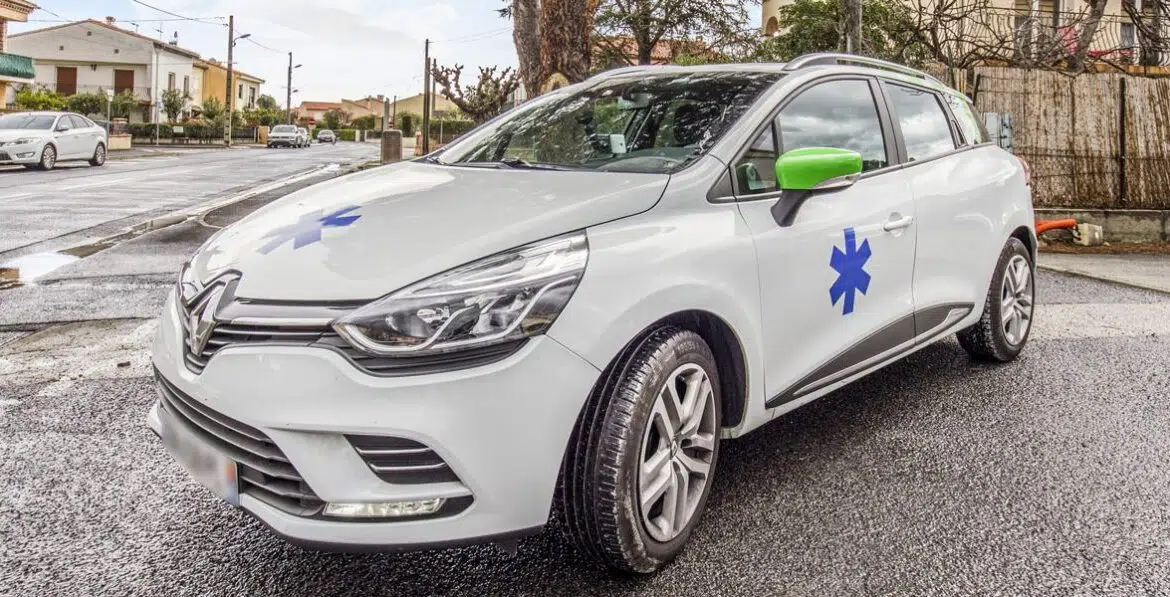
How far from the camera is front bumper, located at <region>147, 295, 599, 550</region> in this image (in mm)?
2225

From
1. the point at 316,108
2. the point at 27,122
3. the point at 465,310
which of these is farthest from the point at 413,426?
the point at 316,108

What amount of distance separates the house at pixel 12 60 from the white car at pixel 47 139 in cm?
1802

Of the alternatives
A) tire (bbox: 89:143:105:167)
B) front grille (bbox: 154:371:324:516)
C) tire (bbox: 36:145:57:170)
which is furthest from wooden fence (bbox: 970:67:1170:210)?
tire (bbox: 89:143:105:167)

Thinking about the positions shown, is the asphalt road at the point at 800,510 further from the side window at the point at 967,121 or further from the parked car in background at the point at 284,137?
the parked car in background at the point at 284,137

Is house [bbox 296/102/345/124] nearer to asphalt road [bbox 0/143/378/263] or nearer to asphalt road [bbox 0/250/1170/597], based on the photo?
asphalt road [bbox 0/143/378/263]

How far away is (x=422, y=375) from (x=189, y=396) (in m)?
0.73

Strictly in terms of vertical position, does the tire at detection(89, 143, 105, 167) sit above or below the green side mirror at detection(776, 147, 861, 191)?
above

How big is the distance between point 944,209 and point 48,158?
23619 mm

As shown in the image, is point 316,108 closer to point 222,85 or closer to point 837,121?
point 222,85

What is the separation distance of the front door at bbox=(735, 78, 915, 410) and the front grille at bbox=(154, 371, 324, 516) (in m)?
1.51

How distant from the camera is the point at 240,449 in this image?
7.87 feet

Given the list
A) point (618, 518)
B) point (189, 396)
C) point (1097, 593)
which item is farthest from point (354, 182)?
point (1097, 593)

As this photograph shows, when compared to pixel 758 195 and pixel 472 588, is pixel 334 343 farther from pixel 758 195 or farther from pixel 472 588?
pixel 758 195

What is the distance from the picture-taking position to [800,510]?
3207 millimetres
